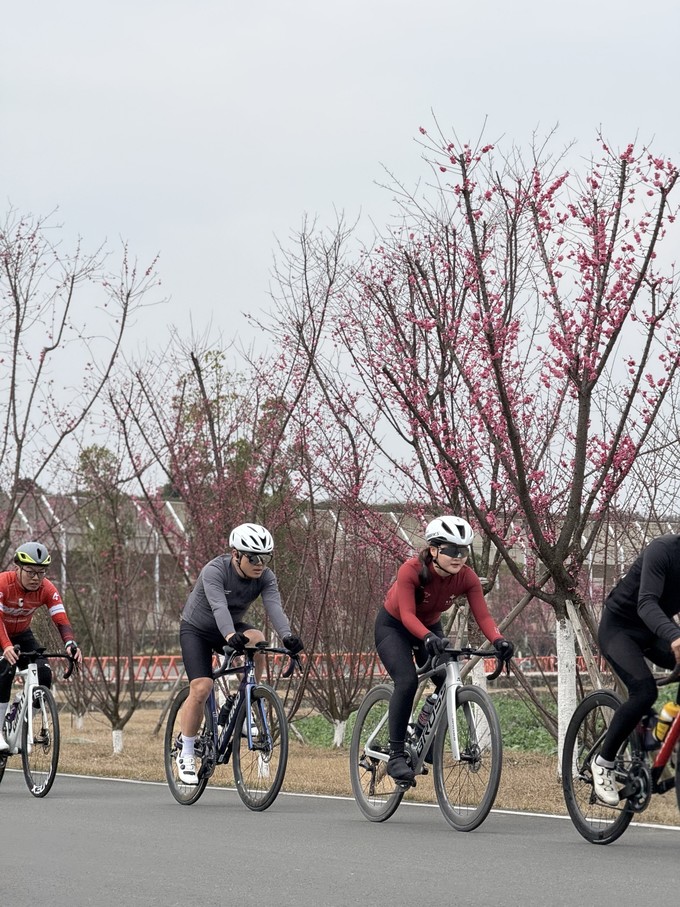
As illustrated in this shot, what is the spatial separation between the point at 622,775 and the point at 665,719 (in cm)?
51

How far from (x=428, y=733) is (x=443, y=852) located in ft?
4.43

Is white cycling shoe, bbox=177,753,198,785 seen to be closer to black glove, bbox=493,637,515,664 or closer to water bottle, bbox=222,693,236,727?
water bottle, bbox=222,693,236,727

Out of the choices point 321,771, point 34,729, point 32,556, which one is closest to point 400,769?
point 32,556

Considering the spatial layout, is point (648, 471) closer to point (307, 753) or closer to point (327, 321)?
point (327, 321)

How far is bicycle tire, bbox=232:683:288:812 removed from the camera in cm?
1041

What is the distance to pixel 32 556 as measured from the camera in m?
11.8

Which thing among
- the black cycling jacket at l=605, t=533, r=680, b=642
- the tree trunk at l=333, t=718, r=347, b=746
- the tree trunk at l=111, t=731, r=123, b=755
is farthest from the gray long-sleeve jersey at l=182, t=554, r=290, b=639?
the tree trunk at l=333, t=718, r=347, b=746

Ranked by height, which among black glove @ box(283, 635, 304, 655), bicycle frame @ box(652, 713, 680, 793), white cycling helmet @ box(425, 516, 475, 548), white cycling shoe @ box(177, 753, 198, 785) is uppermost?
white cycling helmet @ box(425, 516, 475, 548)

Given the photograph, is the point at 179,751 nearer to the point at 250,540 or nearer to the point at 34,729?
the point at 34,729

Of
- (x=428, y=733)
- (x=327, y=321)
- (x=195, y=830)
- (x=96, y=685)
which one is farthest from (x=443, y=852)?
(x=96, y=685)

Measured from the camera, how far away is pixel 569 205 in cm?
1246

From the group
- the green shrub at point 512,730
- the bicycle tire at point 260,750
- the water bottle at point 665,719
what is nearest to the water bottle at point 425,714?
the bicycle tire at point 260,750

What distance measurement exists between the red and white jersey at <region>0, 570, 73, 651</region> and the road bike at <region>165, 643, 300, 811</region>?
1657 millimetres

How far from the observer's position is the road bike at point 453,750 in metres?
8.89
